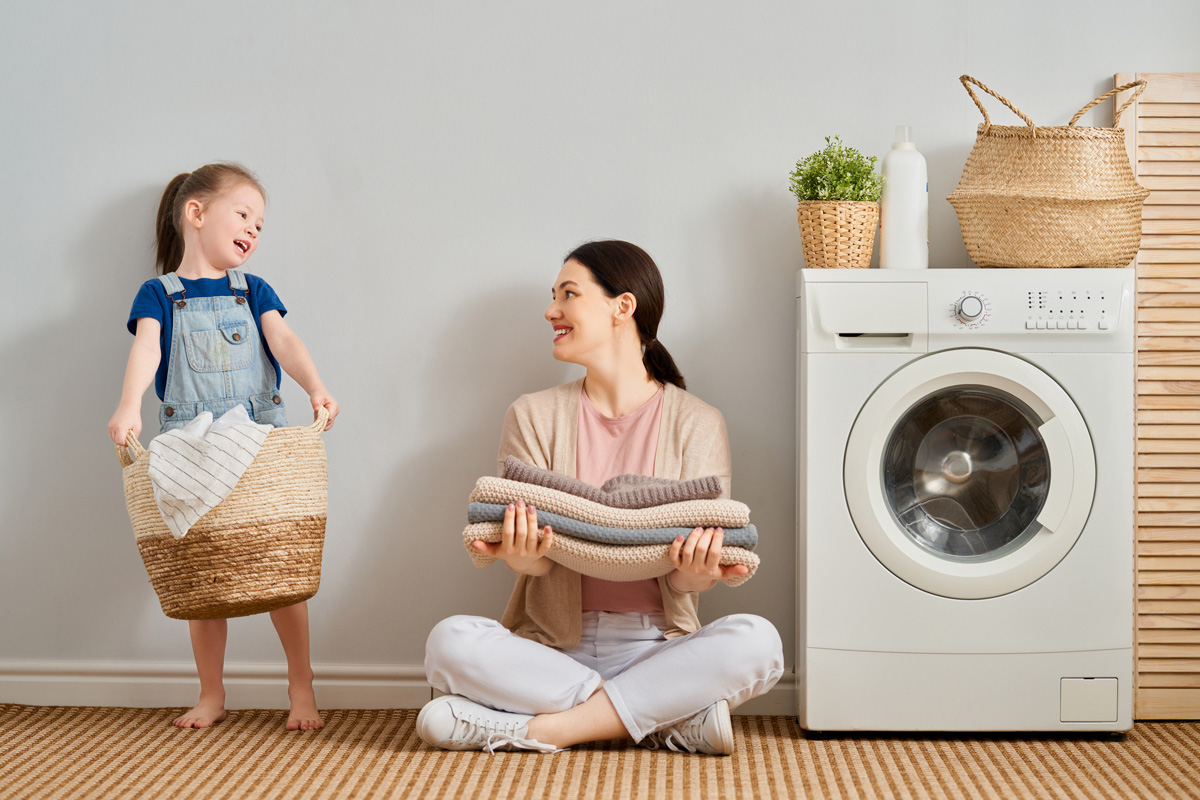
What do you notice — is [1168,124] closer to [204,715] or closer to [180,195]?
[180,195]

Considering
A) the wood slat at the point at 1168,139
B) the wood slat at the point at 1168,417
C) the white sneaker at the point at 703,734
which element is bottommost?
the white sneaker at the point at 703,734

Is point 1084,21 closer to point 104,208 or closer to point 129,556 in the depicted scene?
point 104,208

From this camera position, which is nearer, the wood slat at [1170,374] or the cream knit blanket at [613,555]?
the cream knit blanket at [613,555]

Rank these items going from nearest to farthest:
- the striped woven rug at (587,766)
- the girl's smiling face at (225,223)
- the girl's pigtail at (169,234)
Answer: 1. the striped woven rug at (587,766)
2. the girl's smiling face at (225,223)
3. the girl's pigtail at (169,234)

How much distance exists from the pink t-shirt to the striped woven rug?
0.26m

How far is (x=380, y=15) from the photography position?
6.47 ft

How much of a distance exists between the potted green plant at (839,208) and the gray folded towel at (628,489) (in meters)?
0.53

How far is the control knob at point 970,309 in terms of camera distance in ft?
5.45

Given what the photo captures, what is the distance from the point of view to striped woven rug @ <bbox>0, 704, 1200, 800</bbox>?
4.78ft

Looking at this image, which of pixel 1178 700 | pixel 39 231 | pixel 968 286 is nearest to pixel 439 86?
pixel 39 231

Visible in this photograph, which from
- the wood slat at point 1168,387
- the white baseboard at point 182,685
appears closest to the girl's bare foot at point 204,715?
the white baseboard at point 182,685

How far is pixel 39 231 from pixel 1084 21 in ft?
7.46

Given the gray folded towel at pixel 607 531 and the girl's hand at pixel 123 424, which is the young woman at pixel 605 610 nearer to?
the gray folded towel at pixel 607 531

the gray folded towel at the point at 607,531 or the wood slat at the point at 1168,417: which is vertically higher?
the wood slat at the point at 1168,417
